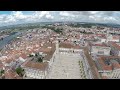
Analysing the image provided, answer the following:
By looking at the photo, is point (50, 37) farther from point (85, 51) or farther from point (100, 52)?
point (100, 52)

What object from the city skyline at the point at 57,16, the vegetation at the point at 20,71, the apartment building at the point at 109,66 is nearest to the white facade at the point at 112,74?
the apartment building at the point at 109,66

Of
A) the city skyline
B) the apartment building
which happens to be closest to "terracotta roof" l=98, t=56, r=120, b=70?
the apartment building

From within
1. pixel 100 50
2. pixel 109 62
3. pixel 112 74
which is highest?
pixel 100 50

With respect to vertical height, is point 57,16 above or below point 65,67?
above

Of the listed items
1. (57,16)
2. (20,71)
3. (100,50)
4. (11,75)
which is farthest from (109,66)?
(11,75)

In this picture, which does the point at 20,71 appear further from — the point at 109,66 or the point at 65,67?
the point at 109,66

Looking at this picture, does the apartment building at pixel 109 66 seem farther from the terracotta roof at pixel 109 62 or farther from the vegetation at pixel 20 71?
the vegetation at pixel 20 71

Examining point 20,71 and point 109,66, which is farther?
point 109,66
